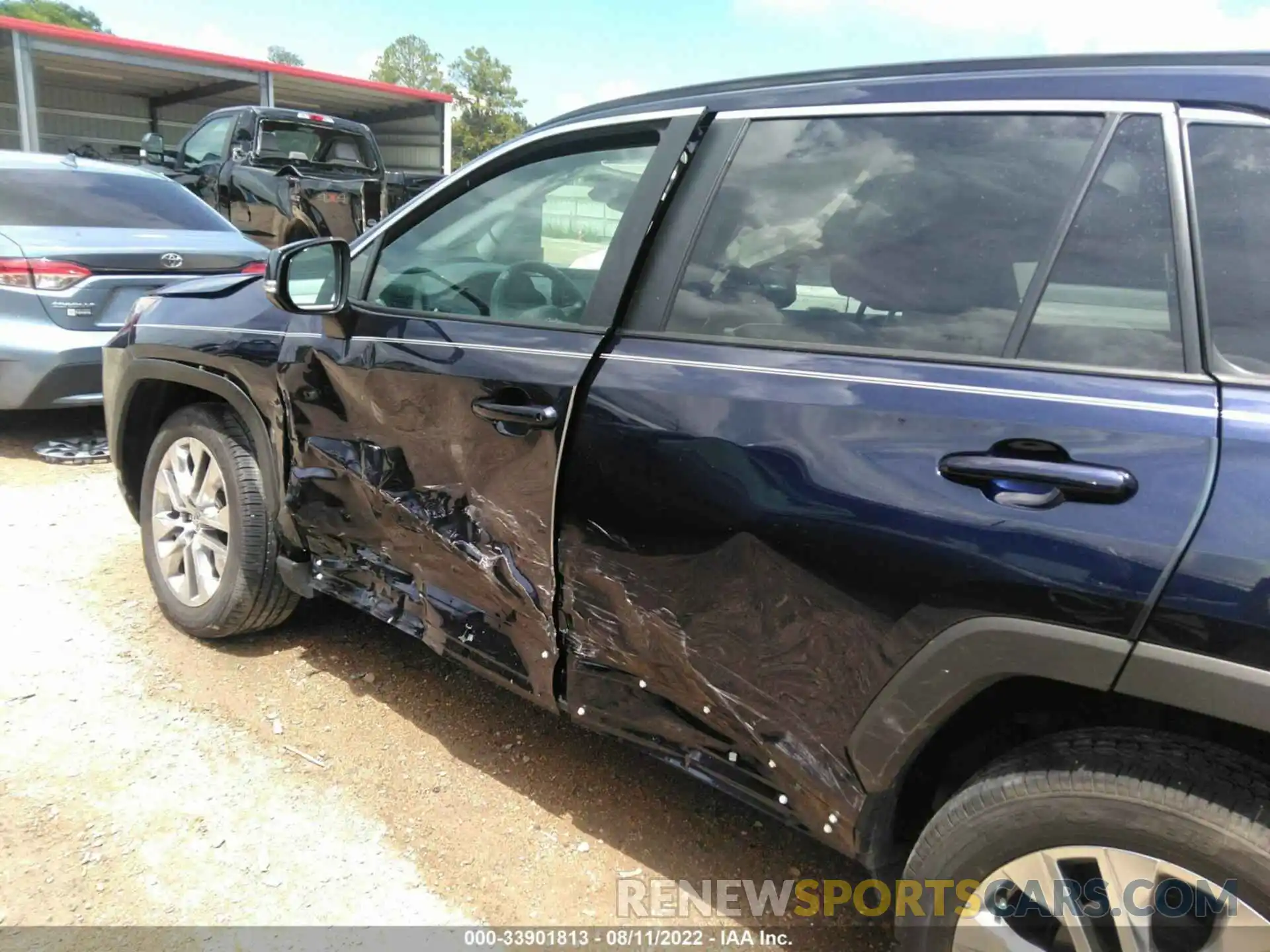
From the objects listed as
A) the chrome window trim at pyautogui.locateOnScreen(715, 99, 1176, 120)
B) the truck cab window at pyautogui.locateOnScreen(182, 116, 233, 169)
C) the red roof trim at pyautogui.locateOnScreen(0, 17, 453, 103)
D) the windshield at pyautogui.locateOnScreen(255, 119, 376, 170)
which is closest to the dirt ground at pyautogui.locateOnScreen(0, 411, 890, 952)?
the chrome window trim at pyautogui.locateOnScreen(715, 99, 1176, 120)

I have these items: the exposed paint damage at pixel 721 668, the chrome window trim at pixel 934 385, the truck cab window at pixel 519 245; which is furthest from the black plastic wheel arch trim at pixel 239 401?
the chrome window trim at pixel 934 385

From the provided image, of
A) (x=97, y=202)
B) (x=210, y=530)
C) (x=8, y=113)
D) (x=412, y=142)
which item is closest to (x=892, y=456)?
(x=210, y=530)

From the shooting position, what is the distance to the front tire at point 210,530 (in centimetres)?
307

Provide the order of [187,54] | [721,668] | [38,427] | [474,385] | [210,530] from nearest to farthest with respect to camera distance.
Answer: [721,668] → [474,385] → [210,530] → [38,427] → [187,54]

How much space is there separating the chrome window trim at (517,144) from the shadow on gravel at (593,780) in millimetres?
1518

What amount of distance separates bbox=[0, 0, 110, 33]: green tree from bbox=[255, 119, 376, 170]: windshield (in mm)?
59235

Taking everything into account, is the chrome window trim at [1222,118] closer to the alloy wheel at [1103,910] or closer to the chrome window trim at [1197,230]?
the chrome window trim at [1197,230]

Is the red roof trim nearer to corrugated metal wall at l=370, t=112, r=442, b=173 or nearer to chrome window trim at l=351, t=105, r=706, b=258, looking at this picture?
corrugated metal wall at l=370, t=112, r=442, b=173

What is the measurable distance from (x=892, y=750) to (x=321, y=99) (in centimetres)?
2489

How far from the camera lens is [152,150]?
1084 centimetres

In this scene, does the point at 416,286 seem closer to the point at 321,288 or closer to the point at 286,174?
the point at 321,288

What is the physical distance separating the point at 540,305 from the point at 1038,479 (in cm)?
138

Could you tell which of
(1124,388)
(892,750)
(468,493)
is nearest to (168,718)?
(468,493)

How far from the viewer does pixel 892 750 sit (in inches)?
66.6
